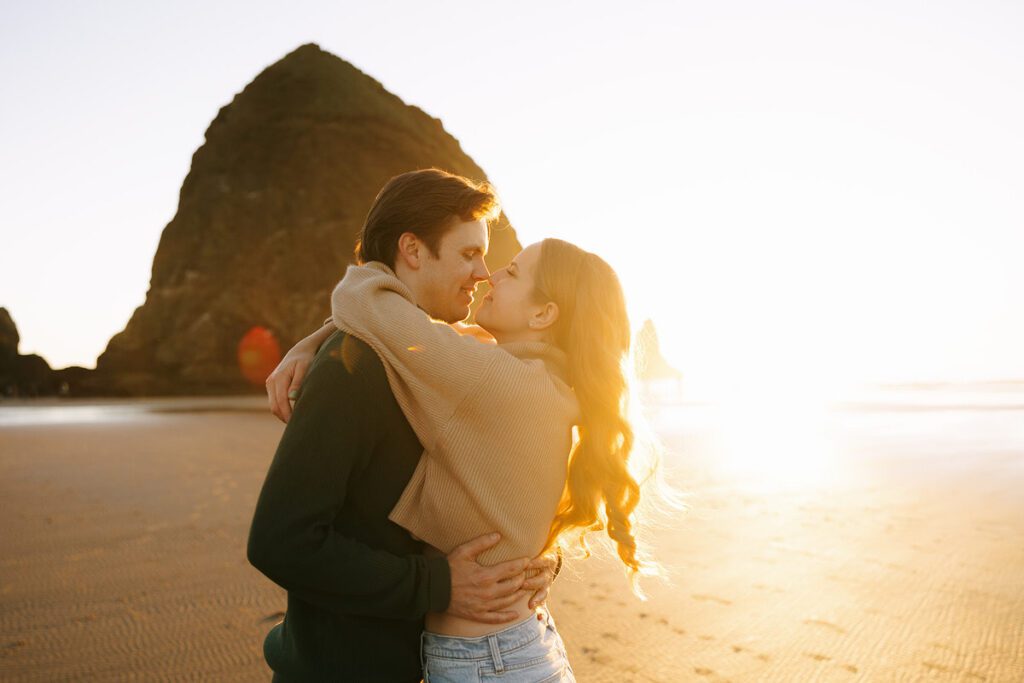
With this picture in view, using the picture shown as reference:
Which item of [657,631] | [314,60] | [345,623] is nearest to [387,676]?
[345,623]

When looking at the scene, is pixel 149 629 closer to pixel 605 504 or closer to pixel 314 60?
pixel 605 504

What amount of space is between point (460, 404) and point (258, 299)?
174ft

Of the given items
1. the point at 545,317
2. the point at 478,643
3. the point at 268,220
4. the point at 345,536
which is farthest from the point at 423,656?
the point at 268,220

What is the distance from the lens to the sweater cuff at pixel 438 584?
5.52 ft

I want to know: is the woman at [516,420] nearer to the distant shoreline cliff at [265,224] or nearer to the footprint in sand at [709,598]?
the footprint in sand at [709,598]

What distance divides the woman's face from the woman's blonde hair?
0.03 meters

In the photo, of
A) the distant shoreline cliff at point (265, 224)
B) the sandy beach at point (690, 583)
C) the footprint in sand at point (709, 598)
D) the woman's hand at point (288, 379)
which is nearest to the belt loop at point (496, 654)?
the woman's hand at point (288, 379)

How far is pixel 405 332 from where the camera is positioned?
164 cm

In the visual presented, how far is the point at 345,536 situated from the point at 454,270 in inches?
33.7

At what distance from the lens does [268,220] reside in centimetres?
5403

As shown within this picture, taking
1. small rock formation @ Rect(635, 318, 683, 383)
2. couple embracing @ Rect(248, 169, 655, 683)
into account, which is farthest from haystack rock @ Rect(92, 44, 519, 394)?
couple embracing @ Rect(248, 169, 655, 683)

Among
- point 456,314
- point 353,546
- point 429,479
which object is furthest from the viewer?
point 456,314

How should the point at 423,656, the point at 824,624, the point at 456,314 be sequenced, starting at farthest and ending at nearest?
the point at 824,624, the point at 456,314, the point at 423,656

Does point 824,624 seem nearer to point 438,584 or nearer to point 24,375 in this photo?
point 438,584
